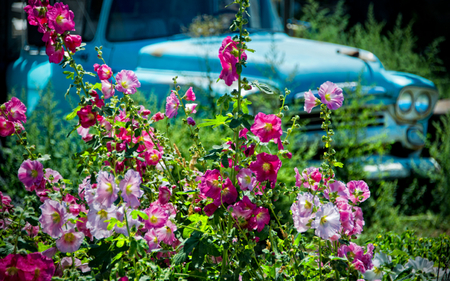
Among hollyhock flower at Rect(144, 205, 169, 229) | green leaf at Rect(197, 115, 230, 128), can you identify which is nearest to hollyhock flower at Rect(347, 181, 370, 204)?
green leaf at Rect(197, 115, 230, 128)

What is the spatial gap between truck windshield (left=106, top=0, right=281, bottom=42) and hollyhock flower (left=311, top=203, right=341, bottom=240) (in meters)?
2.34

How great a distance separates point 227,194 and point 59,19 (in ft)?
2.26

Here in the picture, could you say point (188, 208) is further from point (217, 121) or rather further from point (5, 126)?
point (5, 126)

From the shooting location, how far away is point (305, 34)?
6.95m

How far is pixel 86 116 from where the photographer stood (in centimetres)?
127

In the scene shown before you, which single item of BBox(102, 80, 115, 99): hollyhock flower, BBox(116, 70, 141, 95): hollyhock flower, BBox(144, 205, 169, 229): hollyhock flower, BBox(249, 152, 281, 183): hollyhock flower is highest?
BBox(116, 70, 141, 95): hollyhock flower

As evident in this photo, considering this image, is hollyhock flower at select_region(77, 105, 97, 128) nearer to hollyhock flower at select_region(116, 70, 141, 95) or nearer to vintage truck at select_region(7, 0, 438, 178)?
hollyhock flower at select_region(116, 70, 141, 95)

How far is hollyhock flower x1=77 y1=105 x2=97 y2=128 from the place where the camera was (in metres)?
1.26

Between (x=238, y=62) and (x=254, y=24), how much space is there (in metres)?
2.98

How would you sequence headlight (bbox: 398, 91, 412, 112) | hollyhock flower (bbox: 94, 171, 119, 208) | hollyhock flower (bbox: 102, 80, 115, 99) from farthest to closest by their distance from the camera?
headlight (bbox: 398, 91, 412, 112) → hollyhock flower (bbox: 102, 80, 115, 99) → hollyhock flower (bbox: 94, 171, 119, 208)

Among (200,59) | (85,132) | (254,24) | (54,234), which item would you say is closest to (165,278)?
(54,234)

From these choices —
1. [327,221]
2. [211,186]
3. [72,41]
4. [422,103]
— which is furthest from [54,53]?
[422,103]

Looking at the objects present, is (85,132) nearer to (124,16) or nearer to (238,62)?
(238,62)

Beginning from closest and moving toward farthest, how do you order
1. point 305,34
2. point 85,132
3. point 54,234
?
point 54,234, point 85,132, point 305,34
